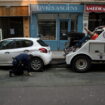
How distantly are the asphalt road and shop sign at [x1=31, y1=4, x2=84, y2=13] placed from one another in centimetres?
666

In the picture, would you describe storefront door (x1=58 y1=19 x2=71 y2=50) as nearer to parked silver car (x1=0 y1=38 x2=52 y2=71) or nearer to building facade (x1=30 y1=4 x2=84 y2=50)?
building facade (x1=30 y1=4 x2=84 y2=50)

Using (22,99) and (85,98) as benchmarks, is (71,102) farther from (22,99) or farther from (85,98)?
(22,99)

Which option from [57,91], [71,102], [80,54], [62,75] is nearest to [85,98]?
[71,102]

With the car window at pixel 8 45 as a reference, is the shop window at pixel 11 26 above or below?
above

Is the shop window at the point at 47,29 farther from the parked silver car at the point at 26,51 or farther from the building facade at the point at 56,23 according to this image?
the parked silver car at the point at 26,51

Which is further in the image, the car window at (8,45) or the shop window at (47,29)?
the shop window at (47,29)

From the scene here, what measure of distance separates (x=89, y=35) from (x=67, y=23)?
611 cm

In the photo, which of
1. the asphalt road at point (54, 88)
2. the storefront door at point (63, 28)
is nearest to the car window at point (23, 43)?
the asphalt road at point (54, 88)

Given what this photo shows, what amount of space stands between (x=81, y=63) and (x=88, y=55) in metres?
0.46

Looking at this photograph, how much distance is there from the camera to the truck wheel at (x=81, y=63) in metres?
9.66

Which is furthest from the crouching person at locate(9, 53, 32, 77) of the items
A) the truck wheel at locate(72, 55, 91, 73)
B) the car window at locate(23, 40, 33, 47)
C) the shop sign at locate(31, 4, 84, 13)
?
the shop sign at locate(31, 4, 84, 13)

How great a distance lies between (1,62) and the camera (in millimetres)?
10086

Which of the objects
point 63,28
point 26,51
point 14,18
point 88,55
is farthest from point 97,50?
point 14,18

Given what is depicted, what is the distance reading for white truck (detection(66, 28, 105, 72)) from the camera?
9469mm
